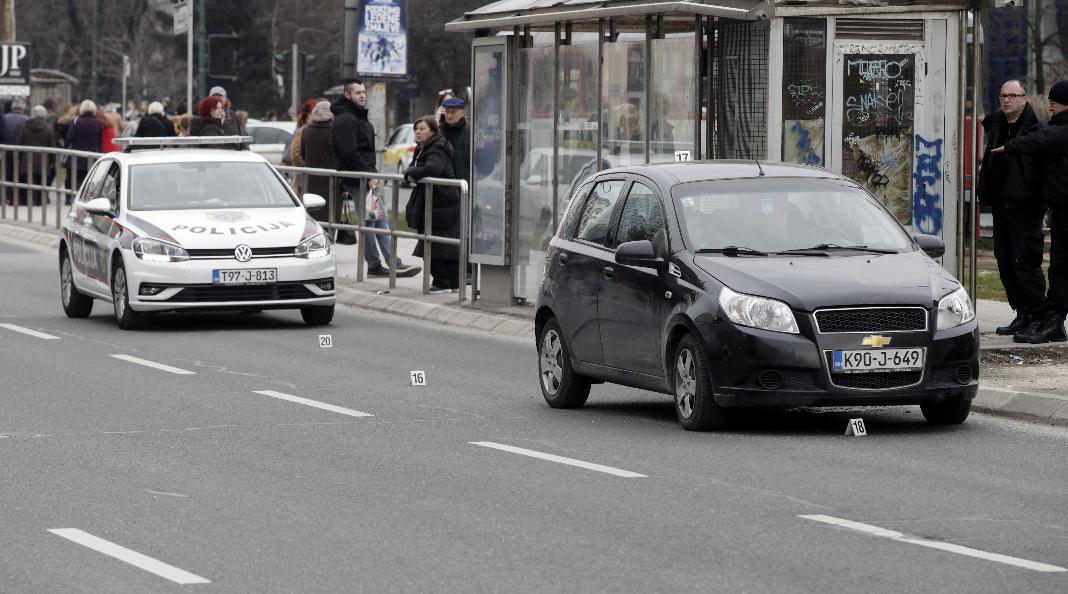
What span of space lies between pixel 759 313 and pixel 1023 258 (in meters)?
5.19

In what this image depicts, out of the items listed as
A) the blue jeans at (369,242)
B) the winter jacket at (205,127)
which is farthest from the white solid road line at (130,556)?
the winter jacket at (205,127)

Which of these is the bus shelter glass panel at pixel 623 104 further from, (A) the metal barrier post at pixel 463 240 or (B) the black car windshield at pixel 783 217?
(B) the black car windshield at pixel 783 217

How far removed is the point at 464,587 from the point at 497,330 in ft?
37.7

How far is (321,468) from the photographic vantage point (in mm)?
10328

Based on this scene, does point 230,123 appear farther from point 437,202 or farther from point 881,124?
point 881,124

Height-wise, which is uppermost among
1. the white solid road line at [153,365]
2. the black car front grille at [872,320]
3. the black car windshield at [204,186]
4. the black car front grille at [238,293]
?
the black car windshield at [204,186]

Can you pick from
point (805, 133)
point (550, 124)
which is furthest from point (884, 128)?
point (550, 124)

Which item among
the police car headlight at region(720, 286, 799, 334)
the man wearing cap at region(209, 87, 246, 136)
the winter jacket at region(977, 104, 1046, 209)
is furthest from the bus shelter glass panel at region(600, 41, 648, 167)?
the man wearing cap at region(209, 87, 246, 136)

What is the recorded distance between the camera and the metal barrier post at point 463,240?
20.0m

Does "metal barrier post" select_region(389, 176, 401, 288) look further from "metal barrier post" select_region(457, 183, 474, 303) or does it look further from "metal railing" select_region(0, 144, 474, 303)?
"metal barrier post" select_region(457, 183, 474, 303)

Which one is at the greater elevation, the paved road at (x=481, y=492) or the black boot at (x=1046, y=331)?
the black boot at (x=1046, y=331)

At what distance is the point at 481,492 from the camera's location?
949cm

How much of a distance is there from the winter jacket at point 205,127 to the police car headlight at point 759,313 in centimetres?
1731

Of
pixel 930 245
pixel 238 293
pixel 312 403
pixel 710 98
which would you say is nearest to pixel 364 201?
pixel 238 293
